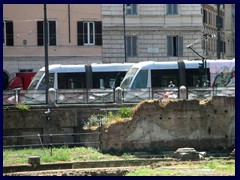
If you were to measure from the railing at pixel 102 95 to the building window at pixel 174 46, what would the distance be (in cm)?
1731

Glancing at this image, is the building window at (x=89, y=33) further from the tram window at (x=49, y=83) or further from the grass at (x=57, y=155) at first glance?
the grass at (x=57, y=155)

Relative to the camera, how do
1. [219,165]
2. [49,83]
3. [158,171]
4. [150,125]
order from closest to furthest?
[158,171] → [219,165] → [150,125] → [49,83]

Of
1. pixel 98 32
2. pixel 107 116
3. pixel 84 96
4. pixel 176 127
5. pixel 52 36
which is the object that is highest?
pixel 98 32

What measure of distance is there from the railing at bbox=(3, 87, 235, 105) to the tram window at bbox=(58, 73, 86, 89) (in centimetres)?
504

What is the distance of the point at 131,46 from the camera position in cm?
6056

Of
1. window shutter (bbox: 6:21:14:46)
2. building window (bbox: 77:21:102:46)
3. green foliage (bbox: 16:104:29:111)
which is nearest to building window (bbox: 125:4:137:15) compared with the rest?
building window (bbox: 77:21:102:46)

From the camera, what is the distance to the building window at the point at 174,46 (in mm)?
60469

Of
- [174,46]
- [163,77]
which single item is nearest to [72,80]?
[163,77]

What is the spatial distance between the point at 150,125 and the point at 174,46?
70.8 feet

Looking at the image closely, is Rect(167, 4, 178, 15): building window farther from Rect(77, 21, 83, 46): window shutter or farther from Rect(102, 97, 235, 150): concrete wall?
Rect(102, 97, 235, 150): concrete wall

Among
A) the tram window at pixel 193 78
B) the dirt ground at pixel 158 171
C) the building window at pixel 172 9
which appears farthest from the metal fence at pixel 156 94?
the building window at pixel 172 9

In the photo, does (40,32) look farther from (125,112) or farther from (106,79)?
(125,112)

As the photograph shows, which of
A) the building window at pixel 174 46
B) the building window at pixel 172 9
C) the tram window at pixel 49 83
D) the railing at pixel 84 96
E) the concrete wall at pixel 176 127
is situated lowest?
the concrete wall at pixel 176 127
